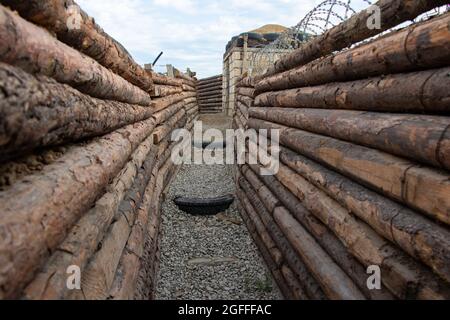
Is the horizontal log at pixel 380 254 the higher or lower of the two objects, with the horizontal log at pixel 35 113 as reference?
lower

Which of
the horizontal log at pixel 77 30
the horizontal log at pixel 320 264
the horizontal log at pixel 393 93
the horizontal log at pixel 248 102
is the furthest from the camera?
the horizontal log at pixel 248 102

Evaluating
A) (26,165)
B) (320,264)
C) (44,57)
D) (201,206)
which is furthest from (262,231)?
(44,57)

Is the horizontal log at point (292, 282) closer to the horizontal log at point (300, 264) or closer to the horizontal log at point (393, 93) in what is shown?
the horizontal log at point (300, 264)

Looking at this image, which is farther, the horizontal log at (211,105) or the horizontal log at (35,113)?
the horizontal log at (211,105)

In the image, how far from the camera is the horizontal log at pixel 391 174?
1.60 m

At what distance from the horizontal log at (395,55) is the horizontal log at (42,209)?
6.71ft

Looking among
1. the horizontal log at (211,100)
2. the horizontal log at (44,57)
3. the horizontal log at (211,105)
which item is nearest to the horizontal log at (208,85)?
the horizontal log at (211,100)

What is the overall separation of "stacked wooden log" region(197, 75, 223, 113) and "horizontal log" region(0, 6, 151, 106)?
19754 millimetres

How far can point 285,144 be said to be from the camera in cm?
426

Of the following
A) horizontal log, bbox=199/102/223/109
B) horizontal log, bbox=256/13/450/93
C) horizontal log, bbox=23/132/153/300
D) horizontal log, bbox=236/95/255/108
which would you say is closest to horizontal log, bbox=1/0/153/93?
horizontal log, bbox=23/132/153/300

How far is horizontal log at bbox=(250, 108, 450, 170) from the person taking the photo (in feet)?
5.32
